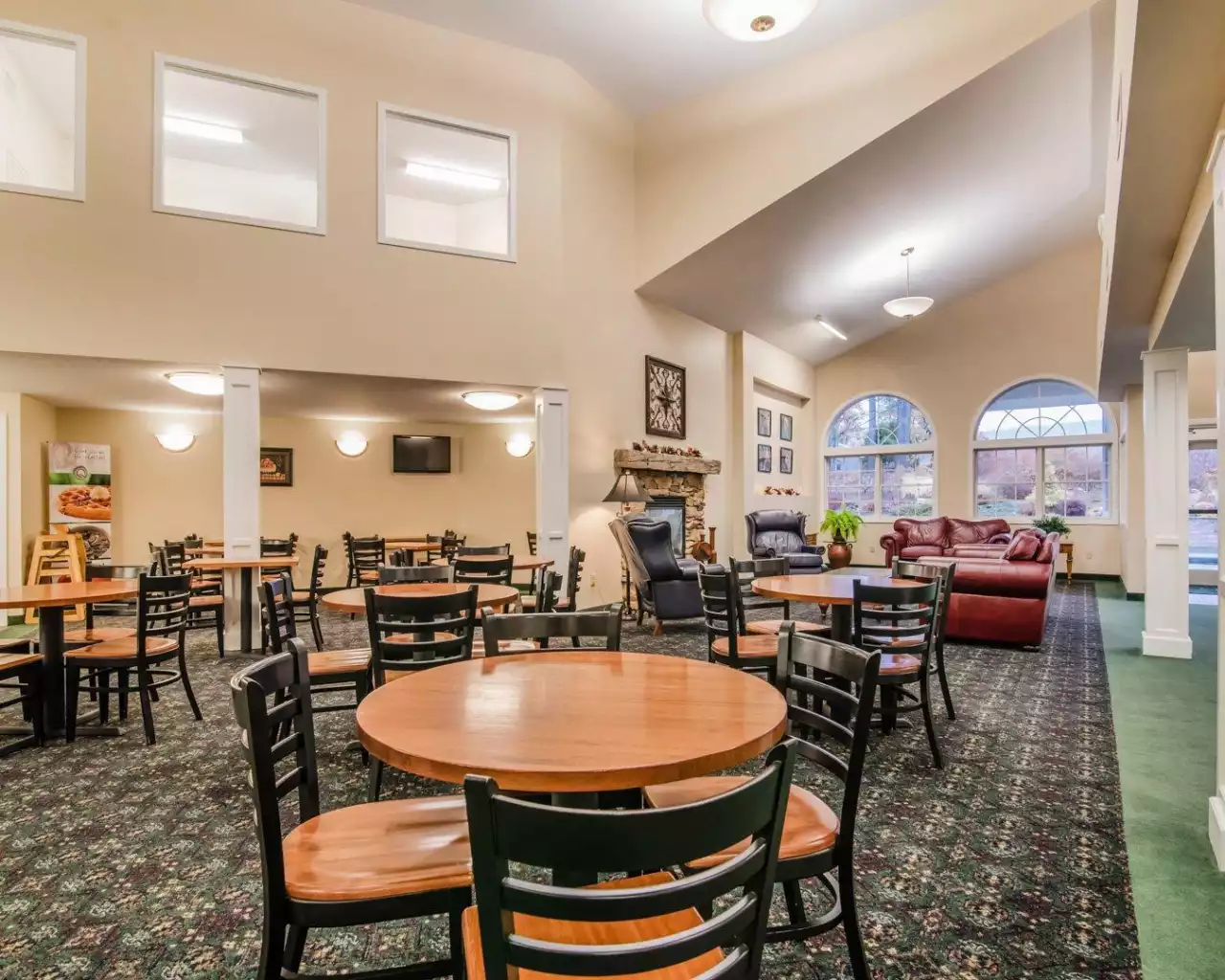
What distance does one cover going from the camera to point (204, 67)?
570 cm

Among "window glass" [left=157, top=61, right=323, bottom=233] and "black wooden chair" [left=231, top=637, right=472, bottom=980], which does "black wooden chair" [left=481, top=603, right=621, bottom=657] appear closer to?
"black wooden chair" [left=231, top=637, right=472, bottom=980]

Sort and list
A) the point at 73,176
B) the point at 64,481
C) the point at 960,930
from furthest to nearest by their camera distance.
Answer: the point at 64,481, the point at 73,176, the point at 960,930

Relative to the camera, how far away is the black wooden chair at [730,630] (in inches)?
130

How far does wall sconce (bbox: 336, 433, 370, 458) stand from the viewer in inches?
350

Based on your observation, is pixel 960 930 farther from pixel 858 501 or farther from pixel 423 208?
pixel 858 501

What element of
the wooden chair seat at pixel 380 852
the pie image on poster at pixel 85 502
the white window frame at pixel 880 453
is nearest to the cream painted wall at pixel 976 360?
the white window frame at pixel 880 453

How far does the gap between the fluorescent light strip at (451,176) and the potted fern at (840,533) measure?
7.51 m

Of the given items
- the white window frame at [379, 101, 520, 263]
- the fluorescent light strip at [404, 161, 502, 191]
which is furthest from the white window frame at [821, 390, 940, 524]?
the white window frame at [379, 101, 520, 263]

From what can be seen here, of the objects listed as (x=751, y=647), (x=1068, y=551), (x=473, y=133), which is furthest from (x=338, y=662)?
(x=1068, y=551)

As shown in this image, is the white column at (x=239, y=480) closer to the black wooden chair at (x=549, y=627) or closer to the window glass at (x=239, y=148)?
the window glass at (x=239, y=148)

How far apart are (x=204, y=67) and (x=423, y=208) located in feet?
9.54

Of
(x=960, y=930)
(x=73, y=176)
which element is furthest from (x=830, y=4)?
(x=960, y=930)

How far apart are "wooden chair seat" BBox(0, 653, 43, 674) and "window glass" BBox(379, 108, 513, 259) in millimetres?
4247

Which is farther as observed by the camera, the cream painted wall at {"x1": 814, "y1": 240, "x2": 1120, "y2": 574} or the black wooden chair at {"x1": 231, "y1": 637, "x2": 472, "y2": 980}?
the cream painted wall at {"x1": 814, "y1": 240, "x2": 1120, "y2": 574}
